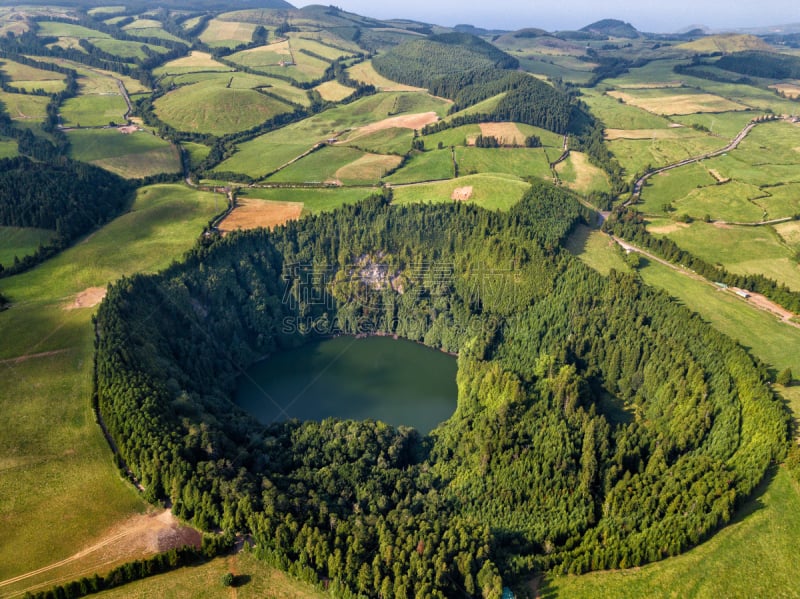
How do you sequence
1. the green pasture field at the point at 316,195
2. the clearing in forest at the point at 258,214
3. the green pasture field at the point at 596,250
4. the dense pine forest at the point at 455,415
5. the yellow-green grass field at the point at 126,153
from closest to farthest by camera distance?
the dense pine forest at the point at 455,415
the green pasture field at the point at 596,250
the clearing in forest at the point at 258,214
the green pasture field at the point at 316,195
the yellow-green grass field at the point at 126,153

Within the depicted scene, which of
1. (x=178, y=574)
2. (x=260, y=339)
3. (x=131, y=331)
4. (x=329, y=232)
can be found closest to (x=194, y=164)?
(x=329, y=232)

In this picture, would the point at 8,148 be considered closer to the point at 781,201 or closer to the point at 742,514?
the point at 742,514

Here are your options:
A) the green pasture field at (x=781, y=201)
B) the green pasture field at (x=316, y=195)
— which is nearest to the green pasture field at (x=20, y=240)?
the green pasture field at (x=316, y=195)

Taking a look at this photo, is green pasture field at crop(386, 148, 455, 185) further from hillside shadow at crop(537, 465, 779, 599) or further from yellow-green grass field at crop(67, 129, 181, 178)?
hillside shadow at crop(537, 465, 779, 599)

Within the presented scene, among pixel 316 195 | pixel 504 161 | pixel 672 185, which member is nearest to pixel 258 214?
pixel 316 195

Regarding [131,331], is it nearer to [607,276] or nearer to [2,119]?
[607,276]

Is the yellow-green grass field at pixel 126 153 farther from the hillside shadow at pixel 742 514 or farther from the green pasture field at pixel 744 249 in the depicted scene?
the hillside shadow at pixel 742 514

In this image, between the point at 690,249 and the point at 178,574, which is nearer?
the point at 178,574
